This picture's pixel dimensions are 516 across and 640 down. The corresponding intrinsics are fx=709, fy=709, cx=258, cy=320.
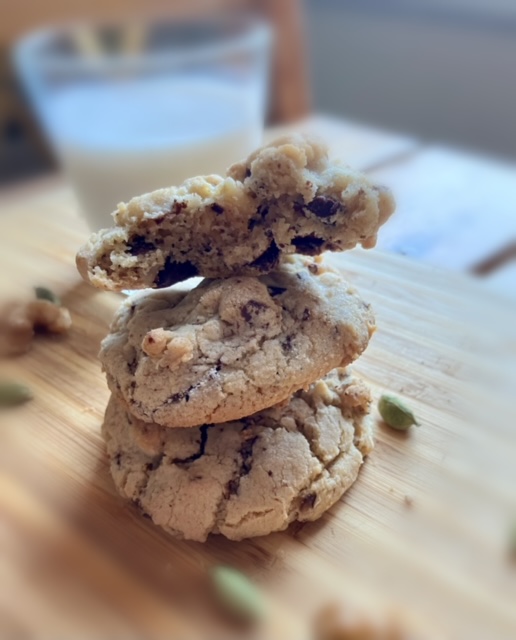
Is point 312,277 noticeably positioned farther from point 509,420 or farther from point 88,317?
point 88,317

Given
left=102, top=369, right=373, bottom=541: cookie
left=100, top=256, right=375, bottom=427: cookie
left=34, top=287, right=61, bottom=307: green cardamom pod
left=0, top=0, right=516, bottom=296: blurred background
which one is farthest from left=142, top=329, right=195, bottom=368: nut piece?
left=34, top=287, right=61, bottom=307: green cardamom pod

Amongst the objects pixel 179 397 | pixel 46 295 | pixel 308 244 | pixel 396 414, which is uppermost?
pixel 308 244

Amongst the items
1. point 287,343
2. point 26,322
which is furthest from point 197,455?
point 26,322

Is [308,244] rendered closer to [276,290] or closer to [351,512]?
[276,290]

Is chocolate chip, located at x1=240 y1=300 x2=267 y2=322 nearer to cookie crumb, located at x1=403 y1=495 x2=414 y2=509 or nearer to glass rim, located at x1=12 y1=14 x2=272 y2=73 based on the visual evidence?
cookie crumb, located at x1=403 y1=495 x2=414 y2=509

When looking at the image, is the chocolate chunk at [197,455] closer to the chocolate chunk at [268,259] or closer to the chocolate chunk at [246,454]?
the chocolate chunk at [246,454]

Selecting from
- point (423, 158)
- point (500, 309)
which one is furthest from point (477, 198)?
point (500, 309)

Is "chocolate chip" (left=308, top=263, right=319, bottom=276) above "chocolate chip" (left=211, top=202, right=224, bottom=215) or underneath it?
underneath
